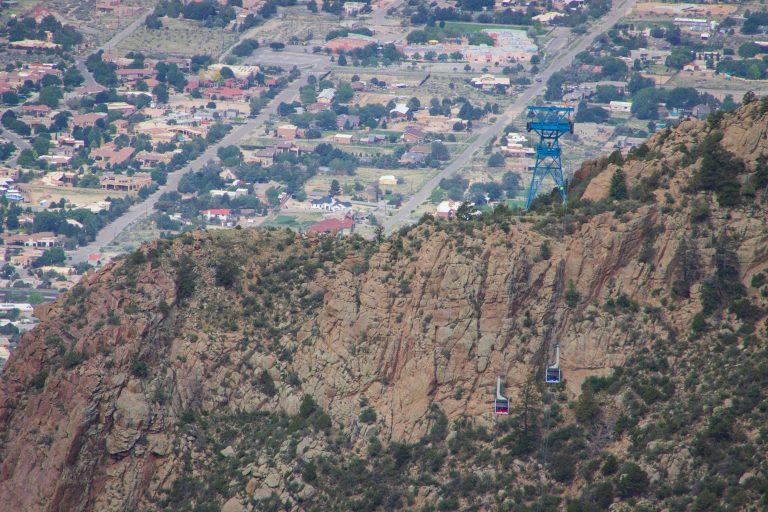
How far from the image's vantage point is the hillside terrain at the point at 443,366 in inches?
2368

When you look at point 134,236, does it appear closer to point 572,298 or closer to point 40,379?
point 40,379

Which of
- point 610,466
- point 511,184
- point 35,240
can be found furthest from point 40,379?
point 511,184

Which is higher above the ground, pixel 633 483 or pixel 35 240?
pixel 633 483

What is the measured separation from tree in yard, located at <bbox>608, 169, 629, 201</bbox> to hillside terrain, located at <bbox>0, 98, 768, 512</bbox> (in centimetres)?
8

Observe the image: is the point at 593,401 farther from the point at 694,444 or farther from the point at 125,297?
the point at 125,297

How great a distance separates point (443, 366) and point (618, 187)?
10459mm

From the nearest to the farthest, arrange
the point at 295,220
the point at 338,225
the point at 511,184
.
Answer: the point at 338,225 → the point at 295,220 → the point at 511,184

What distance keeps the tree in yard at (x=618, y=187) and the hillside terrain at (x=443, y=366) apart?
81 millimetres

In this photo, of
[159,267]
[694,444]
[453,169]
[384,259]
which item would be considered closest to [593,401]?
[694,444]

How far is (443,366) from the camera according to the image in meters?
63.1

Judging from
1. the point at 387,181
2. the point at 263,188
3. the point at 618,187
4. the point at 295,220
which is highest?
the point at 618,187

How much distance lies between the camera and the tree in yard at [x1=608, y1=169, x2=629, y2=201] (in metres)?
66.6

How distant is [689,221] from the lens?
209 feet

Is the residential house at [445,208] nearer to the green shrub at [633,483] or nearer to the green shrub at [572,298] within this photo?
the green shrub at [572,298]
